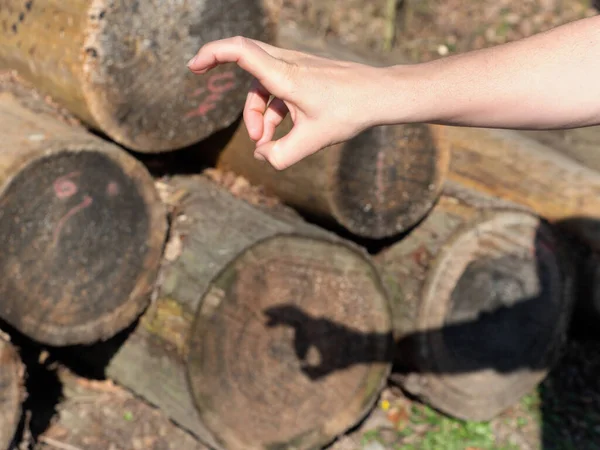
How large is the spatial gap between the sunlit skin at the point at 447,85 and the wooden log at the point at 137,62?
1.56 metres

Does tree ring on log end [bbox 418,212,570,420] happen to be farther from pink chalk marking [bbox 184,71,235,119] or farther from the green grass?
Result: pink chalk marking [bbox 184,71,235,119]

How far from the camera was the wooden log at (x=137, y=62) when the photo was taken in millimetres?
2891

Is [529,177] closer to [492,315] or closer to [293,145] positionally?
[492,315]

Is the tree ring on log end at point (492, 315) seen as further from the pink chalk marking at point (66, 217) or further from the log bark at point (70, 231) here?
the pink chalk marking at point (66, 217)

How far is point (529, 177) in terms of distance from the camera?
4078 mm

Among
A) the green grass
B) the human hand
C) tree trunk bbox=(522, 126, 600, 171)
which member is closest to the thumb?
the human hand

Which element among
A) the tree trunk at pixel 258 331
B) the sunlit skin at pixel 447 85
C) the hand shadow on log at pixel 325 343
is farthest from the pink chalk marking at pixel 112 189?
the sunlit skin at pixel 447 85

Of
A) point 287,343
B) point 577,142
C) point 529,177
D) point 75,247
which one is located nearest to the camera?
point 75,247

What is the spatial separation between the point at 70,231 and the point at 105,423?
1.15 metres

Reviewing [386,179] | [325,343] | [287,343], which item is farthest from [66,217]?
[386,179]

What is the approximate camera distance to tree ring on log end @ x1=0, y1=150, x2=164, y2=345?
280 cm

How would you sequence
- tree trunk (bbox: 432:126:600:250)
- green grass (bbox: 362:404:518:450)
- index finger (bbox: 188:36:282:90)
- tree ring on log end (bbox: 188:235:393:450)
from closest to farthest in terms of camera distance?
index finger (bbox: 188:36:282:90), tree ring on log end (bbox: 188:235:393:450), green grass (bbox: 362:404:518:450), tree trunk (bbox: 432:126:600:250)

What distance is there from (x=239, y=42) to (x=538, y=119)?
60 centimetres

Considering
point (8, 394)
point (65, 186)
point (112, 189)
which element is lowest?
point (8, 394)
